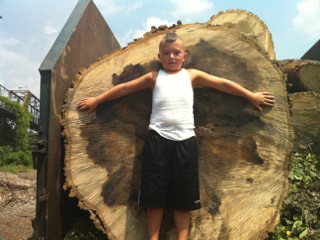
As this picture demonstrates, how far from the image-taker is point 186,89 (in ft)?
7.43

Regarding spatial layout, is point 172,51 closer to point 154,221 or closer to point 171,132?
point 171,132

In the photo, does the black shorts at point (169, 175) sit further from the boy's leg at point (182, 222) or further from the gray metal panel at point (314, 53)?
the gray metal panel at point (314, 53)

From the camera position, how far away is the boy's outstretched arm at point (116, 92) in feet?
7.64

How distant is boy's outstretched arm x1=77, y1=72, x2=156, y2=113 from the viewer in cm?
233

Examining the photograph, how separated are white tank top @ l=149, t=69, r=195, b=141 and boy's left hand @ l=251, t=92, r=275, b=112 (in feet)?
1.42

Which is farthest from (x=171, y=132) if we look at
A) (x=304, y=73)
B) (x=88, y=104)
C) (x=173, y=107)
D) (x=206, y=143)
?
(x=304, y=73)

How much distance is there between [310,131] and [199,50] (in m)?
1.60

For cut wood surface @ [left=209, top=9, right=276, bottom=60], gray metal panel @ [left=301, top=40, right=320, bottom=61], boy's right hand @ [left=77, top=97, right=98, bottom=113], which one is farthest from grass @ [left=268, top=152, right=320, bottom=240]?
gray metal panel @ [left=301, top=40, right=320, bottom=61]

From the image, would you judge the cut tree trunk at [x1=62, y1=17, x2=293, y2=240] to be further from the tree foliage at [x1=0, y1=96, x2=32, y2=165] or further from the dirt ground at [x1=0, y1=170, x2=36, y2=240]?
the tree foliage at [x1=0, y1=96, x2=32, y2=165]

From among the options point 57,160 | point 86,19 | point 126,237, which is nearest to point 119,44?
point 86,19

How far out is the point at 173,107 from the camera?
221cm

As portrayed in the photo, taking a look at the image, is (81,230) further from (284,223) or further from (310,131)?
(310,131)

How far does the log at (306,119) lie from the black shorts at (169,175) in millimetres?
1706

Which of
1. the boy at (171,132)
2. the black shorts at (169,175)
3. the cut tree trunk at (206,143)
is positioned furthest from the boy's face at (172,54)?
the black shorts at (169,175)
